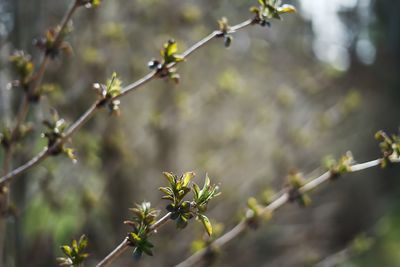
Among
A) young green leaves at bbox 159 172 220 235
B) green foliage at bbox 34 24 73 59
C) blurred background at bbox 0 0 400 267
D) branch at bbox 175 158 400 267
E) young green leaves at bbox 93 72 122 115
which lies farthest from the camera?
blurred background at bbox 0 0 400 267

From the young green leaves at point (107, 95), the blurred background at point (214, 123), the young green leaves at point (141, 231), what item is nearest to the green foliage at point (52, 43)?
the young green leaves at point (107, 95)

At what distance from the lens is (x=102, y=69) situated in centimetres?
313

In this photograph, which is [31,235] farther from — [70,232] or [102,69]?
[102,69]

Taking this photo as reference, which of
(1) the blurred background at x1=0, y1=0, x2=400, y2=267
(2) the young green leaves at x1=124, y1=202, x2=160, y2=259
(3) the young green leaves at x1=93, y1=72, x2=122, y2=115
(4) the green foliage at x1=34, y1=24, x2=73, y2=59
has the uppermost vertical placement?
(1) the blurred background at x1=0, y1=0, x2=400, y2=267

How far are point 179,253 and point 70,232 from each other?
856 mm

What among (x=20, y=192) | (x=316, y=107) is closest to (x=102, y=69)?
(x=20, y=192)

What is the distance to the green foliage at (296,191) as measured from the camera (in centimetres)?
156

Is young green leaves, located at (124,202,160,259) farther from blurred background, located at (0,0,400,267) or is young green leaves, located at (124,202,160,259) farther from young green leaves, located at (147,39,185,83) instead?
blurred background, located at (0,0,400,267)

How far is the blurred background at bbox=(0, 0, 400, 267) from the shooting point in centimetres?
295

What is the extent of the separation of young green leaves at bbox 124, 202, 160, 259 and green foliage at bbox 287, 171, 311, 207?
650mm

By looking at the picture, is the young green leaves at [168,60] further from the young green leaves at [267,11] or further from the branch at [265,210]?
the branch at [265,210]

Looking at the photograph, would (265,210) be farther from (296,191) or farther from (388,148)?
(388,148)

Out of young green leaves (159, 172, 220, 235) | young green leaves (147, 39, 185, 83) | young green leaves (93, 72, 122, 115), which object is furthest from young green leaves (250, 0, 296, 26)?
young green leaves (159, 172, 220, 235)

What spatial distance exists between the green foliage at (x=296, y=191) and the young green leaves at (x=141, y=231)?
65 cm
